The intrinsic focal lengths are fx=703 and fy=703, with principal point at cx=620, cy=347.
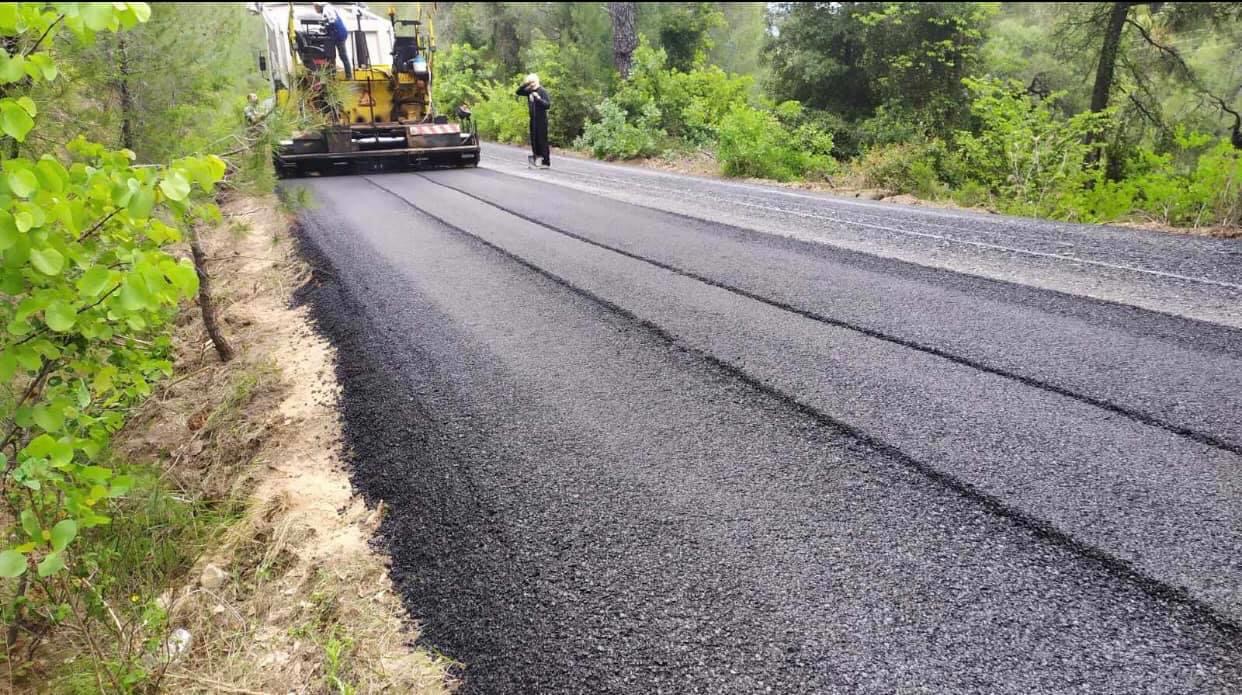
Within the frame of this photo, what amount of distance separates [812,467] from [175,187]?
230cm

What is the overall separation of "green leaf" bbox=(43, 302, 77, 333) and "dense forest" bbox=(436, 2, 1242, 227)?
28.9 ft

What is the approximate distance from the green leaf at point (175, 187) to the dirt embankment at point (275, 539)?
1.30 m

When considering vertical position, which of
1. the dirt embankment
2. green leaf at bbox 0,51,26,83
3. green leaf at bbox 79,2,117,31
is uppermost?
green leaf at bbox 79,2,117,31

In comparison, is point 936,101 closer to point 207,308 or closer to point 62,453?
point 207,308

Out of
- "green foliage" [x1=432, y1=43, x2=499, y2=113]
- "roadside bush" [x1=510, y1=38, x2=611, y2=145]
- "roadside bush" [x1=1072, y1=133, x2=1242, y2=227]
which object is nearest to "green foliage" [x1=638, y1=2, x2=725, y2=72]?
"roadside bush" [x1=510, y1=38, x2=611, y2=145]

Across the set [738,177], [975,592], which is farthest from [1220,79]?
[975,592]

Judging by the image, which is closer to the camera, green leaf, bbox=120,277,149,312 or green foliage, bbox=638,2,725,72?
green leaf, bbox=120,277,149,312

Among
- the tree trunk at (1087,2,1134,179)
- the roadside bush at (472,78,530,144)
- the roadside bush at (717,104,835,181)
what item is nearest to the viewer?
the tree trunk at (1087,2,1134,179)

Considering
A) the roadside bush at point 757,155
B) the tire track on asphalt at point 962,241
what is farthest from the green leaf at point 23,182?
the roadside bush at point 757,155

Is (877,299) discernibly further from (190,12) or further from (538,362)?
(190,12)

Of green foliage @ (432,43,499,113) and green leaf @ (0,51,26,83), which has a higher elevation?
green foliage @ (432,43,499,113)

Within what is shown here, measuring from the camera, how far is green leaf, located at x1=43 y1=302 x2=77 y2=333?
141 centimetres

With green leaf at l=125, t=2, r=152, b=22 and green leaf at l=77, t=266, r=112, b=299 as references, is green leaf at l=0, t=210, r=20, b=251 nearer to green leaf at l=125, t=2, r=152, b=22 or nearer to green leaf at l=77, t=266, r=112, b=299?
green leaf at l=77, t=266, r=112, b=299

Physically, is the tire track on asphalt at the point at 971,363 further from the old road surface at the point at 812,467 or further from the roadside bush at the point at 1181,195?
the roadside bush at the point at 1181,195
